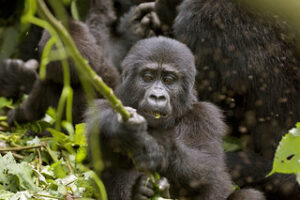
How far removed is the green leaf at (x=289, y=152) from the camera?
267 centimetres

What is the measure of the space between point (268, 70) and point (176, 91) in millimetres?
1130

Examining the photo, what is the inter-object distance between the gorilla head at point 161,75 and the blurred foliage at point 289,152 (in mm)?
674

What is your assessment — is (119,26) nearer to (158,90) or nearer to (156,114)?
(158,90)

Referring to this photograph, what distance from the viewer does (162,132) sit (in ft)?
9.20

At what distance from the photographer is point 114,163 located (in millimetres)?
2586

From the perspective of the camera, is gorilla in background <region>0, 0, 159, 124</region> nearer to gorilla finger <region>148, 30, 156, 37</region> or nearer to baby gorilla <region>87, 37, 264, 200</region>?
gorilla finger <region>148, 30, 156, 37</region>

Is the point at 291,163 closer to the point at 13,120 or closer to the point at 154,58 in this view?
the point at 154,58

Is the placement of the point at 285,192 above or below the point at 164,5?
below

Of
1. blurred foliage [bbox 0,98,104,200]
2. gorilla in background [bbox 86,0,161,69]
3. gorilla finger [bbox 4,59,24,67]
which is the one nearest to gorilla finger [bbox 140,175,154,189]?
blurred foliage [bbox 0,98,104,200]

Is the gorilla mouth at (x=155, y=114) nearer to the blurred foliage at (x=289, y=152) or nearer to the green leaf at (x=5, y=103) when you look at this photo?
the blurred foliage at (x=289, y=152)

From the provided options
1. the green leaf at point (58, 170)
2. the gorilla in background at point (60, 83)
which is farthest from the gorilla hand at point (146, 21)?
the green leaf at point (58, 170)

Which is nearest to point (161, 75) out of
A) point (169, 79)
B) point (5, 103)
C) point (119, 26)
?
point (169, 79)

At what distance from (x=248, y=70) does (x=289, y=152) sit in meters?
1.30

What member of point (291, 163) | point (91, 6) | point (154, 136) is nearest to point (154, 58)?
point (154, 136)
